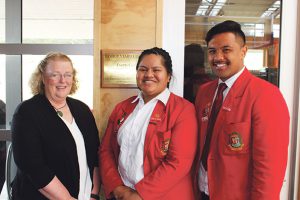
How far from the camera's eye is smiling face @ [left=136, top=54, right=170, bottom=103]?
68.2 inches

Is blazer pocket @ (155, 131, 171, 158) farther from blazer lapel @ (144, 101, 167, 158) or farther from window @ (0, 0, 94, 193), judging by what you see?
window @ (0, 0, 94, 193)

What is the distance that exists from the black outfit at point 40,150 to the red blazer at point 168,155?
235 millimetres

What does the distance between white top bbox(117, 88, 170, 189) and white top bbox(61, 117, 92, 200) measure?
8.0 inches

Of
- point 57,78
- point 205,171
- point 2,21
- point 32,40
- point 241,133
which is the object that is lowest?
point 205,171

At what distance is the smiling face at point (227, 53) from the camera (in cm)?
157

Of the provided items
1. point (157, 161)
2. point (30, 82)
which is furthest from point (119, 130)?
point (30, 82)

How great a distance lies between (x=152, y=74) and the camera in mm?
1729

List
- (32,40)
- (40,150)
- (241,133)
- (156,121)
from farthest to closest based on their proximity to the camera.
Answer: (32,40) → (156,121) → (40,150) → (241,133)

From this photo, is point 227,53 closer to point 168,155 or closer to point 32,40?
point 168,155

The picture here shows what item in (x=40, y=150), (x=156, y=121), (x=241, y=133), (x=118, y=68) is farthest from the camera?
(x=118, y=68)

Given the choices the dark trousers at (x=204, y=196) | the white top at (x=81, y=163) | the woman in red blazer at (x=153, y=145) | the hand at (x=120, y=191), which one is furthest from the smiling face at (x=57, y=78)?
the dark trousers at (x=204, y=196)

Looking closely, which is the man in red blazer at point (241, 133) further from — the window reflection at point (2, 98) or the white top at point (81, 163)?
the window reflection at point (2, 98)

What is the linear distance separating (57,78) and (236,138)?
97 centimetres

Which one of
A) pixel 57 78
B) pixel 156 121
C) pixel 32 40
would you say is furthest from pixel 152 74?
pixel 32 40
